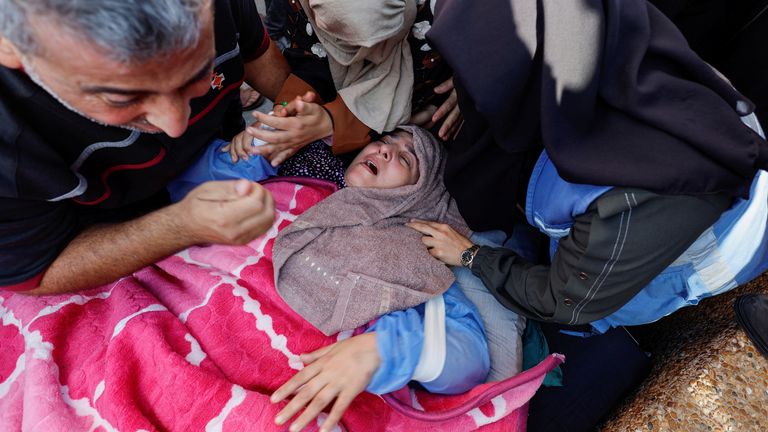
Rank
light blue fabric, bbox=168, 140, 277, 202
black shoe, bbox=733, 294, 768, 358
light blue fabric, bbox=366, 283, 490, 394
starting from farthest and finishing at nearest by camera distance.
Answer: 1. light blue fabric, bbox=168, 140, 277, 202
2. black shoe, bbox=733, 294, 768, 358
3. light blue fabric, bbox=366, 283, 490, 394

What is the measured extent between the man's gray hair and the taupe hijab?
890 millimetres

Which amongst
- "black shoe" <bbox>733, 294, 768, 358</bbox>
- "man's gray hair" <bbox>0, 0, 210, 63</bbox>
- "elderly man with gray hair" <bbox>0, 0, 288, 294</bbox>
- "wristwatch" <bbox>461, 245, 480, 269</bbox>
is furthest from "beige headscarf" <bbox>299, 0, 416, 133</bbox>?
"black shoe" <bbox>733, 294, 768, 358</bbox>

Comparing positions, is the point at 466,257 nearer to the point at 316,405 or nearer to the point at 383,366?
the point at 383,366

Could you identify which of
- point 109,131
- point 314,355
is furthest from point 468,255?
point 109,131

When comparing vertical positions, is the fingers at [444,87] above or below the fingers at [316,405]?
above

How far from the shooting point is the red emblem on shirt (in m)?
1.53

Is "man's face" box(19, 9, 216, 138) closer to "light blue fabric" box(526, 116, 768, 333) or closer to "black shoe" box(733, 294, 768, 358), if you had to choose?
"light blue fabric" box(526, 116, 768, 333)

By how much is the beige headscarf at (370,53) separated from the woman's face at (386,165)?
9 cm

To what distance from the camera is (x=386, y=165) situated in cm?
186

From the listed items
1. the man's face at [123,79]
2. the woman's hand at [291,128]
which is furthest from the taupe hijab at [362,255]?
the man's face at [123,79]

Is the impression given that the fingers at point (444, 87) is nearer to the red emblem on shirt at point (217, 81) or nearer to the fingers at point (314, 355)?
the red emblem on shirt at point (217, 81)

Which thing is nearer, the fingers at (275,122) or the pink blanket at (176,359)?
the pink blanket at (176,359)

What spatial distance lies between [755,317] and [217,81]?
1914mm

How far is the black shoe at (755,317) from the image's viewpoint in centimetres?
148
